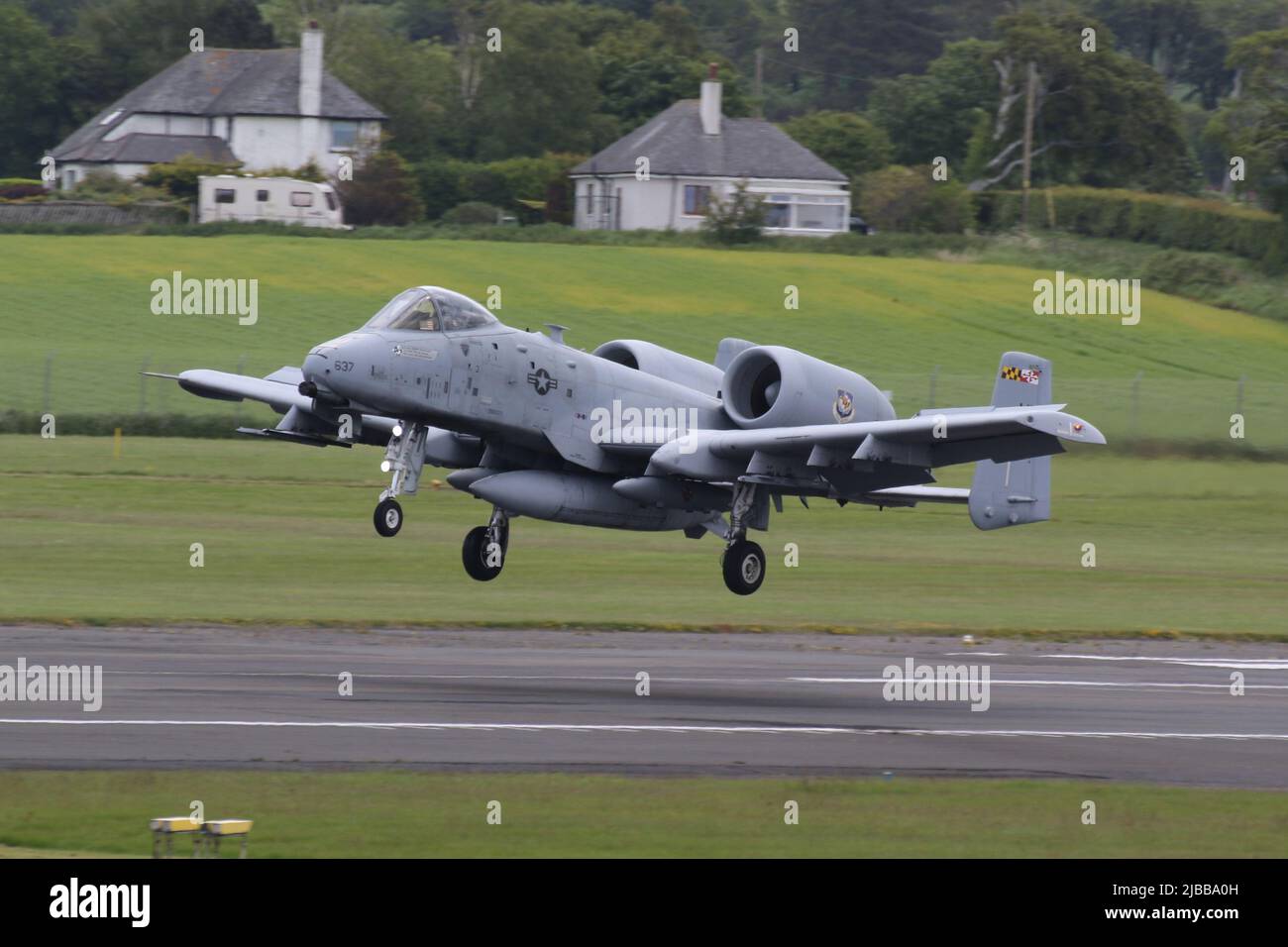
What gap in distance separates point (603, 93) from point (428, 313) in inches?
3425

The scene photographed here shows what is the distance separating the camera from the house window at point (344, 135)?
95500 mm

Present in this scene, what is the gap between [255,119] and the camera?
94.8 m

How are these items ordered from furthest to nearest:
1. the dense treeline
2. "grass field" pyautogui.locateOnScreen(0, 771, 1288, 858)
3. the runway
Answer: the dense treeline, the runway, "grass field" pyautogui.locateOnScreen(0, 771, 1288, 858)

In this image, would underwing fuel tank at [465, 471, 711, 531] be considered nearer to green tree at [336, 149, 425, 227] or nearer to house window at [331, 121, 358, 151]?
green tree at [336, 149, 425, 227]

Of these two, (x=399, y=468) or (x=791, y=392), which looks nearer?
(x=399, y=468)

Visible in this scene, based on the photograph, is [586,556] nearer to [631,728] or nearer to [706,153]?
[631,728]

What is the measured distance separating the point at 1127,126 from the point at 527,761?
283ft

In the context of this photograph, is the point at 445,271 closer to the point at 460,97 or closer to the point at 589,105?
the point at 589,105

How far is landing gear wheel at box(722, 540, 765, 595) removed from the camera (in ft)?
83.1

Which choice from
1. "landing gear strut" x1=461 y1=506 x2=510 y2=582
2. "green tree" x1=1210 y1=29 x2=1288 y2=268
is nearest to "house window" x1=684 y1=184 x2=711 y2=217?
"green tree" x1=1210 y1=29 x2=1288 y2=268

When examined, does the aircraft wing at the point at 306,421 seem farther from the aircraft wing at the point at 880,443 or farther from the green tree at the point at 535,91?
the green tree at the point at 535,91

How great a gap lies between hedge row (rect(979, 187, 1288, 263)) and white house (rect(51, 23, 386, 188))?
1248 inches

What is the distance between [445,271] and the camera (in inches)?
2778

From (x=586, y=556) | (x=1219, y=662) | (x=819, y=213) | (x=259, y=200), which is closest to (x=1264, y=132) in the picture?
(x=819, y=213)
